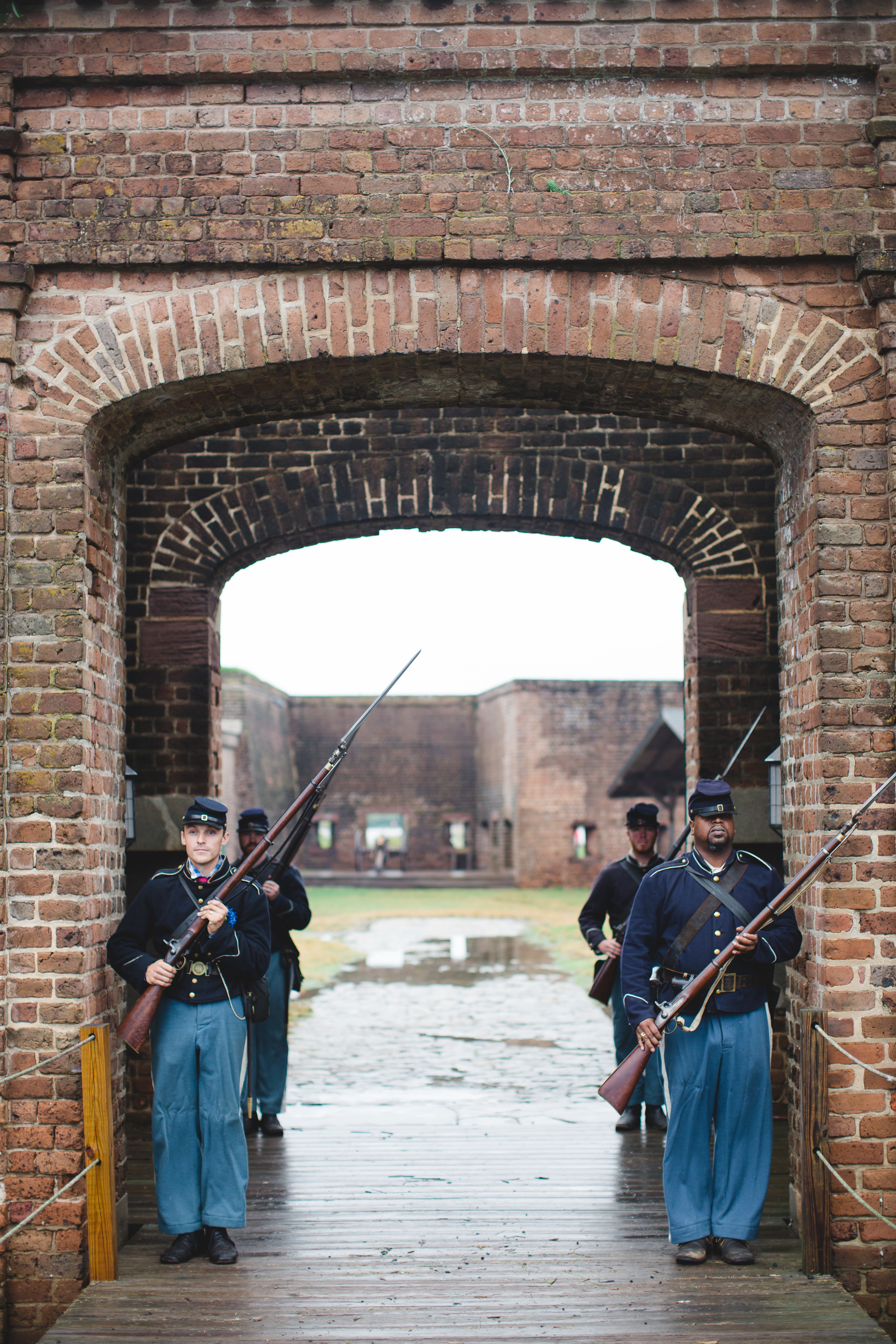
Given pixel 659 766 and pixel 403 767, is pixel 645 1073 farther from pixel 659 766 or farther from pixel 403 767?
pixel 403 767

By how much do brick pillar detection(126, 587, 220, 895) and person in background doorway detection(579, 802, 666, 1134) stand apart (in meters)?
2.67

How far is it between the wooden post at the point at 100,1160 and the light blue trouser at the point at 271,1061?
2.18m

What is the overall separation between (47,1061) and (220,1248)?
1113mm

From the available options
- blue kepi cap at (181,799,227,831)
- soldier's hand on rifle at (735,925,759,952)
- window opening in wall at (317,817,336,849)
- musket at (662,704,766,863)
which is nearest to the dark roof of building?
musket at (662,704,766,863)

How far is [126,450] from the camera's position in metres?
5.63

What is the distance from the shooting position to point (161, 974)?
467cm

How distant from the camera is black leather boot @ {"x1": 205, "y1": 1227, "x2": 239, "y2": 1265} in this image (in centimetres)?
487

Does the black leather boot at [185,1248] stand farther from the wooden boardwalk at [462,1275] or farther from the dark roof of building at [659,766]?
the dark roof of building at [659,766]

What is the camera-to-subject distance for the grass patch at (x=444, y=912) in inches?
647

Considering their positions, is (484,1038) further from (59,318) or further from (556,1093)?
(59,318)

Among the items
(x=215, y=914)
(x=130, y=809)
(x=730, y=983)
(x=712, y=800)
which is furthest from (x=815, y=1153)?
(x=130, y=809)

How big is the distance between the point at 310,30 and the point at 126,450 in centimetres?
199

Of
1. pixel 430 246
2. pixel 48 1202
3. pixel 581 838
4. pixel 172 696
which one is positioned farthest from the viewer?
pixel 581 838

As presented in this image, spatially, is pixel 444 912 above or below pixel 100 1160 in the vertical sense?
below
